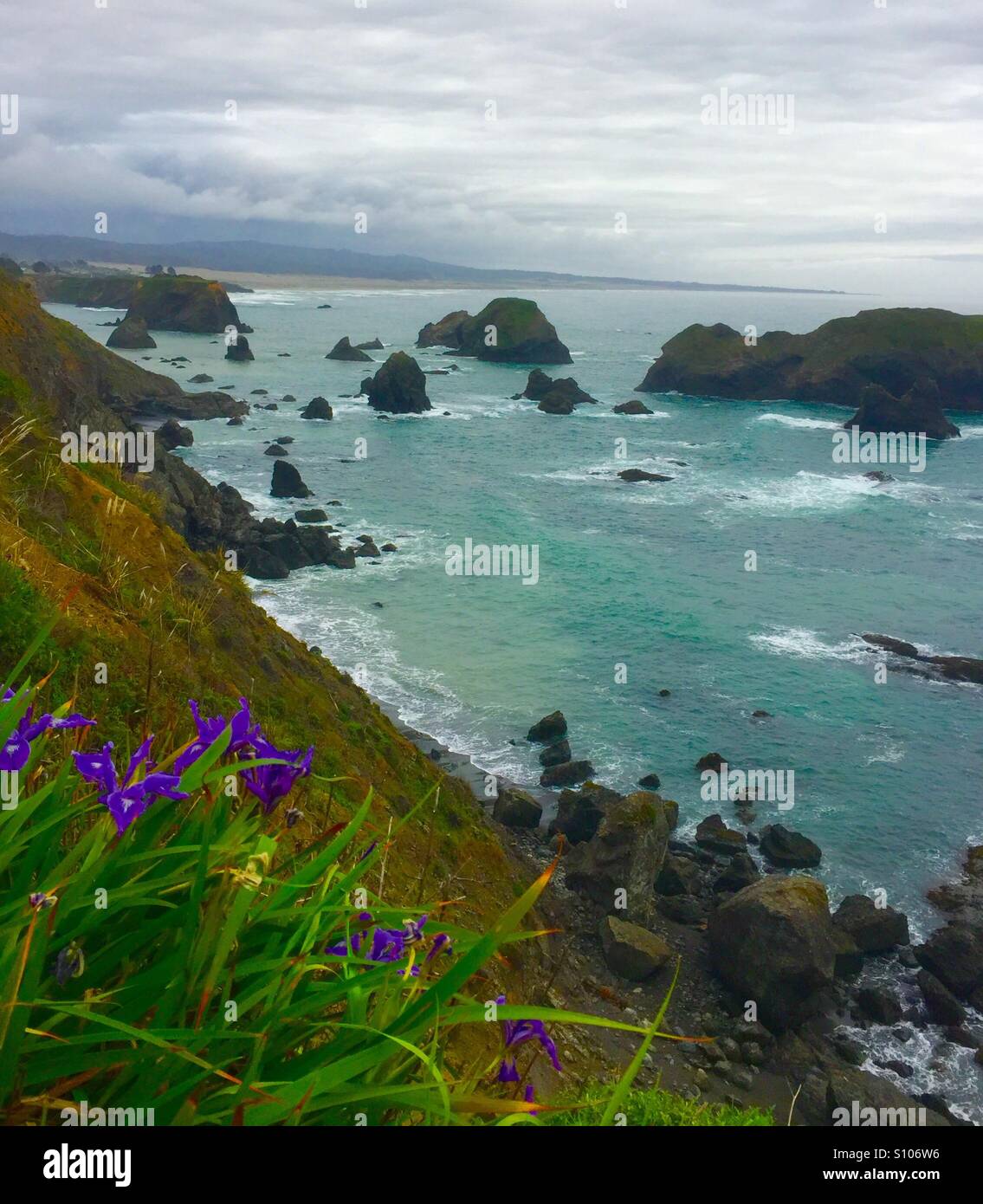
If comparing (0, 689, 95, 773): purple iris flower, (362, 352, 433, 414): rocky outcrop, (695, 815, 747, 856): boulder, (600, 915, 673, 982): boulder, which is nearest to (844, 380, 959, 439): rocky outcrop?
(362, 352, 433, 414): rocky outcrop

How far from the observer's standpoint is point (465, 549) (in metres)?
50.1

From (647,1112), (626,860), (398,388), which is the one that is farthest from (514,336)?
(647,1112)

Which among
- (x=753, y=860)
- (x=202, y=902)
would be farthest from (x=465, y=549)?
(x=202, y=902)

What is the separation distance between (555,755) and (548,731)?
4.93 ft

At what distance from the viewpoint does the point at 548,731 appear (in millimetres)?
30609

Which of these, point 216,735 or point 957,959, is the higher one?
point 216,735

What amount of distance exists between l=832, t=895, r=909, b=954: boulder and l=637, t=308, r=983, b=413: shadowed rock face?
90751 mm

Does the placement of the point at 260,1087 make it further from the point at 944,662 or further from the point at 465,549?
the point at 465,549

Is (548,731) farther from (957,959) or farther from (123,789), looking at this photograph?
(123,789)

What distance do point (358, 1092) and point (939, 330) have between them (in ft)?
398

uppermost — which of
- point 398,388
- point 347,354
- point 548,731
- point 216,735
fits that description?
point 347,354

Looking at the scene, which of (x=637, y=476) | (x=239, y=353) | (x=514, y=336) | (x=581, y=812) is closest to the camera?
(x=581, y=812)

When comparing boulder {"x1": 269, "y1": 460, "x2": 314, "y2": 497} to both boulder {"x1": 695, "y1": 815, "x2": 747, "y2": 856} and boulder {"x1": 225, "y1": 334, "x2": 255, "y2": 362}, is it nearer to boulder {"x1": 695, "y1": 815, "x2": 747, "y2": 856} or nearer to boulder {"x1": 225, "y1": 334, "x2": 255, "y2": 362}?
boulder {"x1": 695, "y1": 815, "x2": 747, "y2": 856}

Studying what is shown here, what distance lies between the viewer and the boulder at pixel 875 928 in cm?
2241
